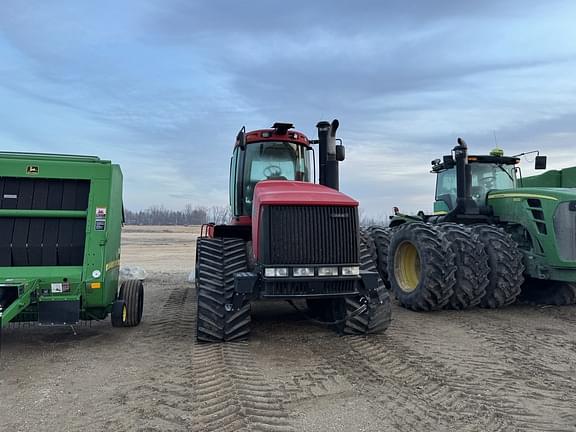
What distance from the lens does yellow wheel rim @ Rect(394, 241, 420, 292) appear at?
8.40 meters

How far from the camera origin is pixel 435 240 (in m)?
7.45

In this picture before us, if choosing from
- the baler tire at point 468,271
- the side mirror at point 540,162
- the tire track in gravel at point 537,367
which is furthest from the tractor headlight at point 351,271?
the side mirror at point 540,162

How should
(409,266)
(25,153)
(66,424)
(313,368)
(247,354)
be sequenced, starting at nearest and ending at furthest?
(66,424) < (313,368) < (247,354) < (25,153) < (409,266)

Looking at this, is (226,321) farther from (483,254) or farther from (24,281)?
(483,254)

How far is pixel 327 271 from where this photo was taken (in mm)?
5258

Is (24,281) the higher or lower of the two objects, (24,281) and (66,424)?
the higher

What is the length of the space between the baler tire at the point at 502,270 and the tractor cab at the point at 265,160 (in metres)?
3.19

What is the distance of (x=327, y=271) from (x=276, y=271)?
57cm

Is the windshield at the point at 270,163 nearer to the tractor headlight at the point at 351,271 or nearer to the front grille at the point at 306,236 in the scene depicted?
the front grille at the point at 306,236

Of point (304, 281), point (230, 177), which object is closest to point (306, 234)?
point (304, 281)

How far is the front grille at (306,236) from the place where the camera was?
525 centimetres

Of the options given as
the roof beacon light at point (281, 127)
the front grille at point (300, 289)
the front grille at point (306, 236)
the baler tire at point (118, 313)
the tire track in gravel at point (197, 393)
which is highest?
the roof beacon light at point (281, 127)

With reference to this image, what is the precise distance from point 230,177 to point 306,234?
272 cm

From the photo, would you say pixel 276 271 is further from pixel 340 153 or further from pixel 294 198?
pixel 340 153
